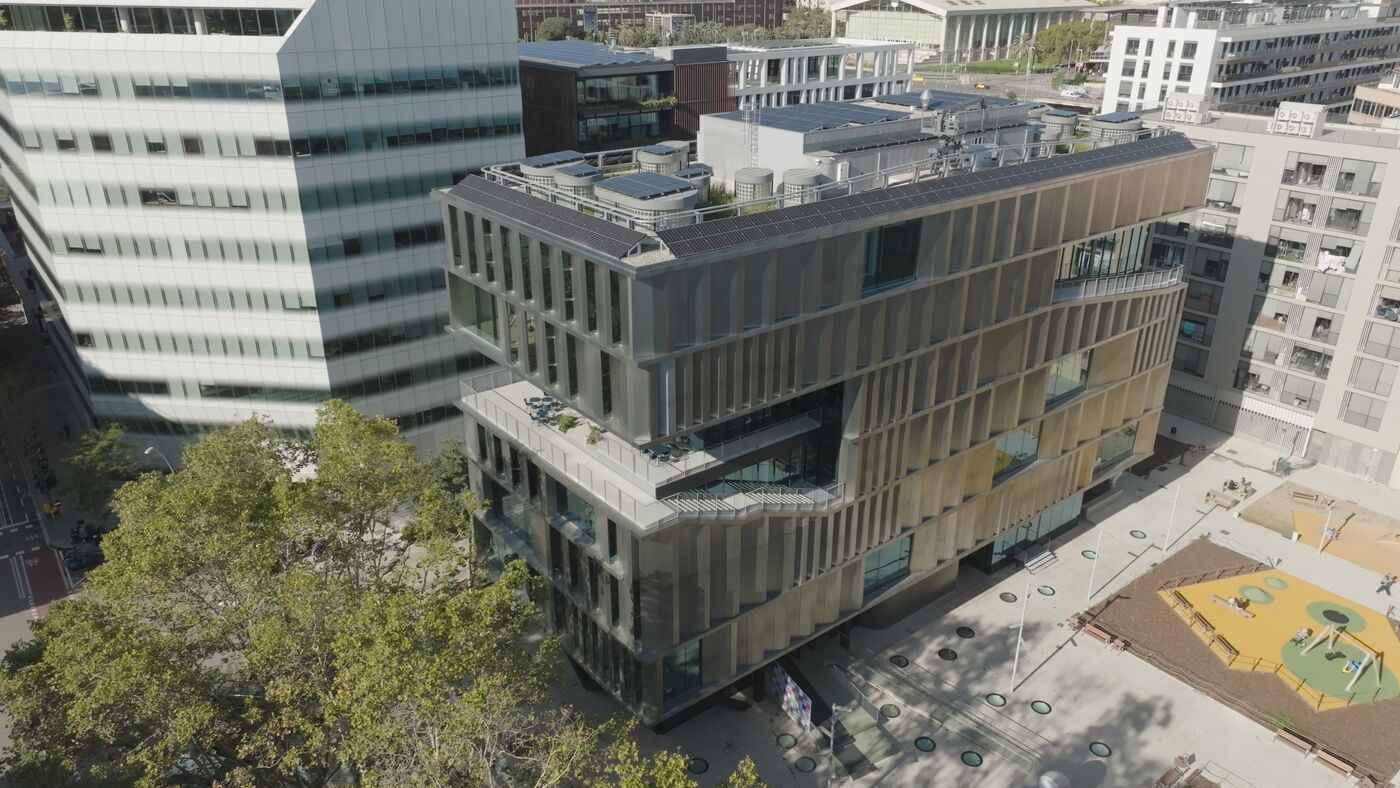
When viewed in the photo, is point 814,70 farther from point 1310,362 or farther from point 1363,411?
point 1363,411

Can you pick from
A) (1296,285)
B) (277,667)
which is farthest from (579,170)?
(1296,285)

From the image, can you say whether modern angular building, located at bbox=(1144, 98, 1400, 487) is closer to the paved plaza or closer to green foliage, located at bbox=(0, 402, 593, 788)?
the paved plaza

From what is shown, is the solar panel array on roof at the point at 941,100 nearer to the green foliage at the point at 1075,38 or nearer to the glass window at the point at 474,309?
the glass window at the point at 474,309

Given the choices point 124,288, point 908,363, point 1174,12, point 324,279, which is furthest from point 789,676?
point 1174,12

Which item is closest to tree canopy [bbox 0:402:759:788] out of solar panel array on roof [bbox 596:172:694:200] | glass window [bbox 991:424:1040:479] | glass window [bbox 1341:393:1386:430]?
solar panel array on roof [bbox 596:172:694:200]

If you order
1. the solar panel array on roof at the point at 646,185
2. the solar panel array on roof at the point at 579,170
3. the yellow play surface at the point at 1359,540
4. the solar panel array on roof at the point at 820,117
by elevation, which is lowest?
the yellow play surface at the point at 1359,540

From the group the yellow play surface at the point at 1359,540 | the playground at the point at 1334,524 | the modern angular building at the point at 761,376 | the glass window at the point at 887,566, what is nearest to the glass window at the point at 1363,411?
the playground at the point at 1334,524
